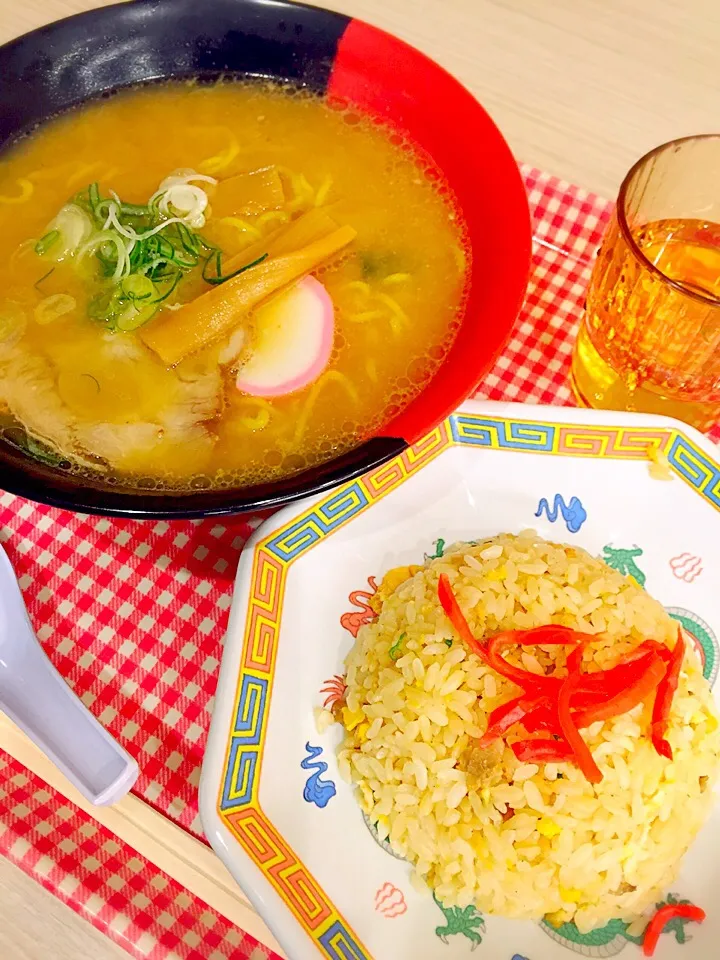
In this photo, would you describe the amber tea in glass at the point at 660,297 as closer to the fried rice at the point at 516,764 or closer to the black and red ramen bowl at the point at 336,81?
the black and red ramen bowl at the point at 336,81

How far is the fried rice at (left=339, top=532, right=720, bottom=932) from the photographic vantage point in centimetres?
106

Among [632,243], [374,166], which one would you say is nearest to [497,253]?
[632,243]

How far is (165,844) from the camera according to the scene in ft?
3.86

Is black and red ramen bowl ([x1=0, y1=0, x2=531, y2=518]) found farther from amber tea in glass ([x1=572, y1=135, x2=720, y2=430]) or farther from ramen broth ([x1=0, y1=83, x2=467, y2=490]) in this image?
Result: amber tea in glass ([x1=572, y1=135, x2=720, y2=430])

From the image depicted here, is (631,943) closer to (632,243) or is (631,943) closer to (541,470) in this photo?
(541,470)

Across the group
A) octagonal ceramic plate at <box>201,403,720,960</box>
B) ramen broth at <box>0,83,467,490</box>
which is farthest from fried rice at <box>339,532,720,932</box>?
ramen broth at <box>0,83,467,490</box>

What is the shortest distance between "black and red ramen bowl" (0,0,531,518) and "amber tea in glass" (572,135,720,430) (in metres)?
0.22

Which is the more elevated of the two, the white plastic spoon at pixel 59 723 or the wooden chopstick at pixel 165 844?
the white plastic spoon at pixel 59 723

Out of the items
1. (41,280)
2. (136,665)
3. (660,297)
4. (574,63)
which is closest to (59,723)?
(136,665)

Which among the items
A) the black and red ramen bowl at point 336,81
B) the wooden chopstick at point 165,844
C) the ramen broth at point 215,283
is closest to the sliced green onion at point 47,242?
the ramen broth at point 215,283

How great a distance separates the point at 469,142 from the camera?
145 cm

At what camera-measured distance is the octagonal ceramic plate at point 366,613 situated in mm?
1026

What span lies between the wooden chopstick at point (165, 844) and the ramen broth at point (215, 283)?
0.48 m

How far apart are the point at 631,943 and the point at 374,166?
55.6 inches
